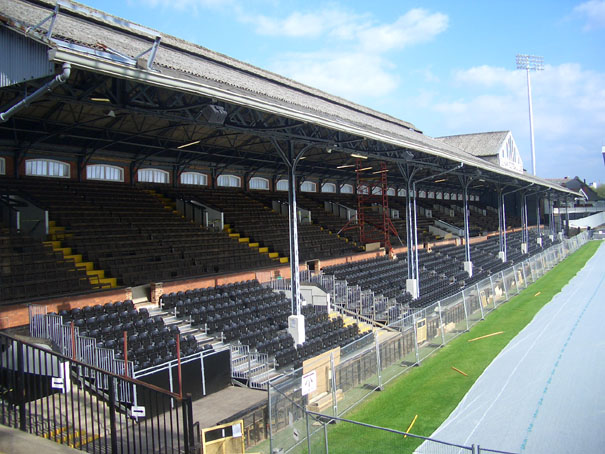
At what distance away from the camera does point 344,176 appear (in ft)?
120

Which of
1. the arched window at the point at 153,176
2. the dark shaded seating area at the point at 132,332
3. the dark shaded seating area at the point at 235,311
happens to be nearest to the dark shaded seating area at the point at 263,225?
the arched window at the point at 153,176

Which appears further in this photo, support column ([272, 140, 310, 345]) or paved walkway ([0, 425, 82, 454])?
support column ([272, 140, 310, 345])

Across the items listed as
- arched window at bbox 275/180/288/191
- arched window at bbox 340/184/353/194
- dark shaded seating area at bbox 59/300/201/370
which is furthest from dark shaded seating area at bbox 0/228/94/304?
arched window at bbox 340/184/353/194

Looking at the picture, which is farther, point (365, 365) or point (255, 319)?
point (255, 319)

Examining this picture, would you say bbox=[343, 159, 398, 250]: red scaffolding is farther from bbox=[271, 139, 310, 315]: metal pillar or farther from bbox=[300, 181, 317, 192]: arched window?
bbox=[271, 139, 310, 315]: metal pillar

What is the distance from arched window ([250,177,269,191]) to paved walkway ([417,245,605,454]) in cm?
1753

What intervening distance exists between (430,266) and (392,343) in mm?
16795

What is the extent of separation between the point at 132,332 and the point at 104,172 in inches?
448

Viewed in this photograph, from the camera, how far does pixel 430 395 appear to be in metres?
12.1

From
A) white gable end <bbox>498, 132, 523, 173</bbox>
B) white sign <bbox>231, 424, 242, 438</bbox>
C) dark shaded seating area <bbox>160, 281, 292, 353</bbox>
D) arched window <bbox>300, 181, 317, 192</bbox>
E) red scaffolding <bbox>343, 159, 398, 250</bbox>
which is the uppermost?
white gable end <bbox>498, 132, 523, 173</bbox>

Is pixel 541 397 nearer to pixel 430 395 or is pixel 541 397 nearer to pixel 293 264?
pixel 430 395

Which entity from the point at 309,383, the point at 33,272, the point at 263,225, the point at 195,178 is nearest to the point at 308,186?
the point at 263,225

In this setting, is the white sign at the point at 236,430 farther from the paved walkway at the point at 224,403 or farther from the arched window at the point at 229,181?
the arched window at the point at 229,181

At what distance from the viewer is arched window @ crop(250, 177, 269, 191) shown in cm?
2972
